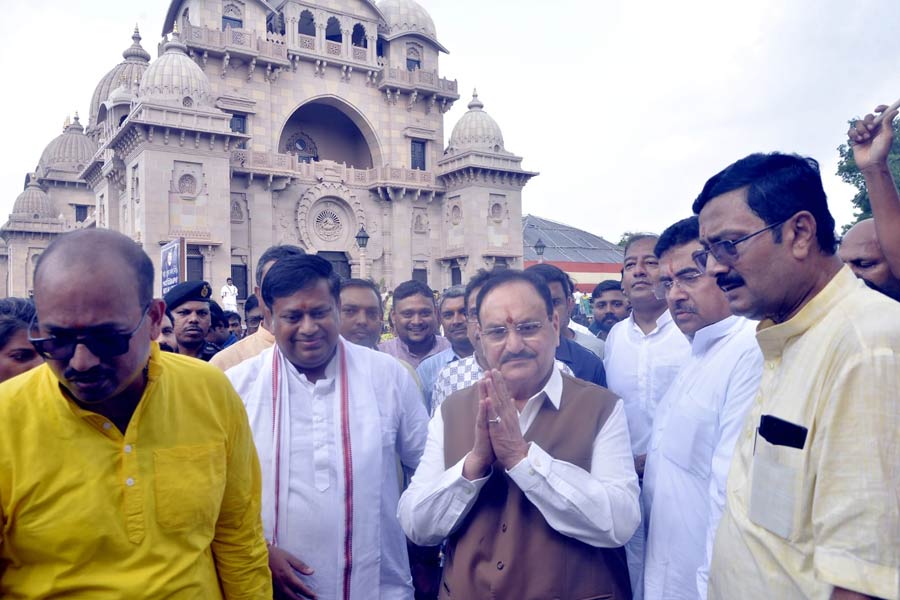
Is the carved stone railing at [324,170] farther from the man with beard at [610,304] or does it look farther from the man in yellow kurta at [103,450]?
the man in yellow kurta at [103,450]

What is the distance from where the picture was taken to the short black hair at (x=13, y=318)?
9.44ft

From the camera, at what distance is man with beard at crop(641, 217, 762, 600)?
2.51 metres

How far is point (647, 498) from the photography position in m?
2.88

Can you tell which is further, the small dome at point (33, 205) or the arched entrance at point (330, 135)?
the small dome at point (33, 205)

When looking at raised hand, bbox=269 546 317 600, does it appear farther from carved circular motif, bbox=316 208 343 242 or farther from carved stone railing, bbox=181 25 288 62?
carved stone railing, bbox=181 25 288 62

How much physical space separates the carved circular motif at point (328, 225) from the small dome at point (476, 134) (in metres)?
6.39

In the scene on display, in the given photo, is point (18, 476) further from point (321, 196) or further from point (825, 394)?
point (321, 196)

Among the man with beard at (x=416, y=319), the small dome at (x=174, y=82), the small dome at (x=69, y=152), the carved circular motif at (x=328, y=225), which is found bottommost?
the man with beard at (x=416, y=319)

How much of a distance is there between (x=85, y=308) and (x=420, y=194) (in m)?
26.5

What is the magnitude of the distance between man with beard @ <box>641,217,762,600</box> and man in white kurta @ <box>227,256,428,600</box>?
1157mm

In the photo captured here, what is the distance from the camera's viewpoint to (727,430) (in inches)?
98.7

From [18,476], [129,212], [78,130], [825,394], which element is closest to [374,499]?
[18,476]

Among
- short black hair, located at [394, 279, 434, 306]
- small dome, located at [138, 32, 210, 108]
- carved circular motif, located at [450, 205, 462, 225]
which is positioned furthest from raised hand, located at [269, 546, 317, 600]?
carved circular motif, located at [450, 205, 462, 225]

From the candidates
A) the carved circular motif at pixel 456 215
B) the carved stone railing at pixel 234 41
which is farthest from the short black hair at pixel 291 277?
the carved circular motif at pixel 456 215
